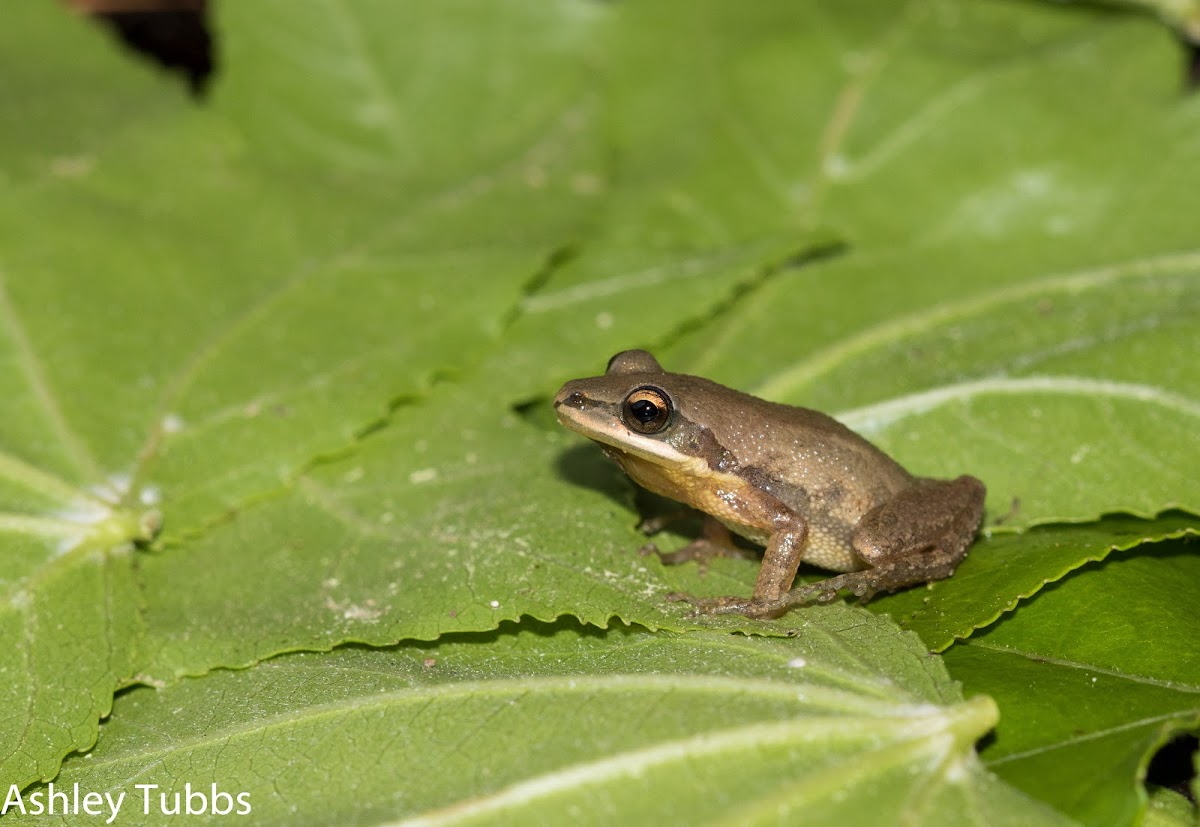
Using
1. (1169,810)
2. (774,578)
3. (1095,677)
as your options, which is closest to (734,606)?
(774,578)

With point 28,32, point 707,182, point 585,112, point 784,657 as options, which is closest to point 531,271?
point 707,182

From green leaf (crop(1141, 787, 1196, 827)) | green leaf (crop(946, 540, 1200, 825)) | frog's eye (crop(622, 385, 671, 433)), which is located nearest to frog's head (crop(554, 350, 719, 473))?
frog's eye (crop(622, 385, 671, 433))

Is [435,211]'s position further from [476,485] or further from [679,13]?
[679,13]

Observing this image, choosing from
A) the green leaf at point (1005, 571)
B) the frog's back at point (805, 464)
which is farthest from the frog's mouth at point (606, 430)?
the green leaf at point (1005, 571)

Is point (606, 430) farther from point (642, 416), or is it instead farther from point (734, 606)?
point (734, 606)

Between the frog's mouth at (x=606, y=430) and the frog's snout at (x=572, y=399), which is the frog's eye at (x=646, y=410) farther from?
the frog's snout at (x=572, y=399)

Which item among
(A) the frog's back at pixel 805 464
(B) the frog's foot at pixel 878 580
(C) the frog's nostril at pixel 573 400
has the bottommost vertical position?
(B) the frog's foot at pixel 878 580

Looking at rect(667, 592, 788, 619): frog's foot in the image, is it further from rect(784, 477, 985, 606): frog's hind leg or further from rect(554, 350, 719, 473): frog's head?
rect(554, 350, 719, 473): frog's head

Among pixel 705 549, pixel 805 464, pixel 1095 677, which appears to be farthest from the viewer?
pixel 705 549
